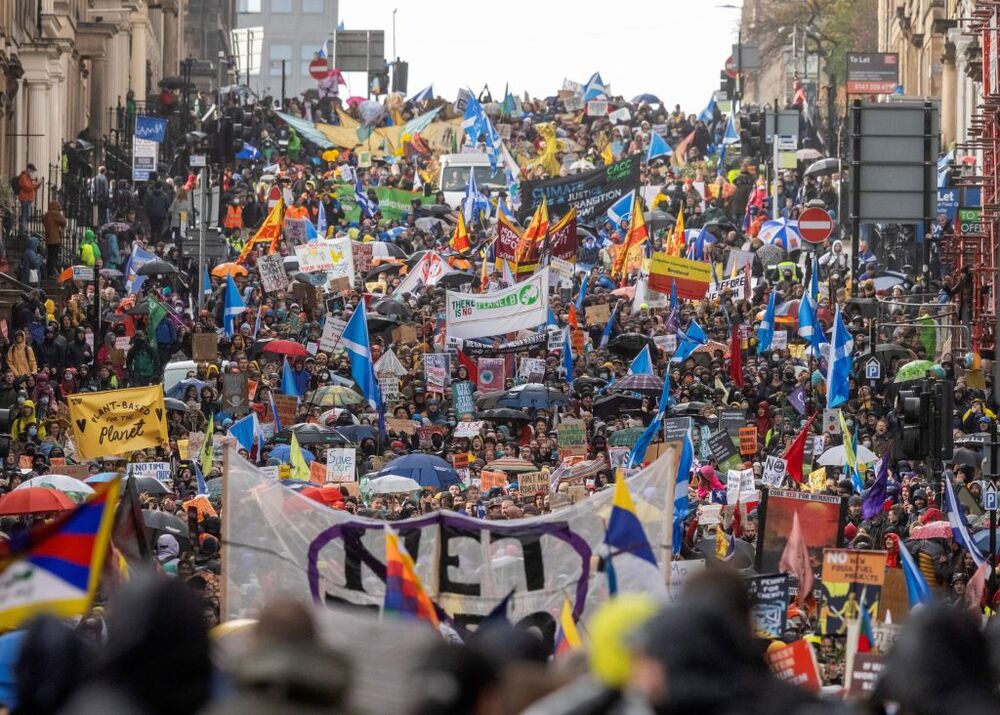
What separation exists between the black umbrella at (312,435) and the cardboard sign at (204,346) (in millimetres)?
4482

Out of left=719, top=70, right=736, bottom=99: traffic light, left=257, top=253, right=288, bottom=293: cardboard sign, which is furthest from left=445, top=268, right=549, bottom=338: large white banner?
left=719, top=70, right=736, bottom=99: traffic light

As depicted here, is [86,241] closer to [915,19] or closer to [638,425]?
[638,425]

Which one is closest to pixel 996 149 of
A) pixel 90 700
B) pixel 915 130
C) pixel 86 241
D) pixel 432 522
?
pixel 915 130

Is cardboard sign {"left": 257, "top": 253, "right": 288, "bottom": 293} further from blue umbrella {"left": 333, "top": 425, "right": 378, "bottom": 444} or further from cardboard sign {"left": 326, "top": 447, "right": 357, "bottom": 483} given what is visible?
cardboard sign {"left": 326, "top": 447, "right": 357, "bottom": 483}

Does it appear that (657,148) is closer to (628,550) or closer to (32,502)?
(32,502)

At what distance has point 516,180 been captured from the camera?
5394 centimetres

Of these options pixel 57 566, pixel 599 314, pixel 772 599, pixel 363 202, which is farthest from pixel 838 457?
pixel 363 202

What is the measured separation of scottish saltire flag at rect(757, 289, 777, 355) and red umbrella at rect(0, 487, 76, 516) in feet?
53.7

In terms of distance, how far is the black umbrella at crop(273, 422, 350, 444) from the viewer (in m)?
27.5

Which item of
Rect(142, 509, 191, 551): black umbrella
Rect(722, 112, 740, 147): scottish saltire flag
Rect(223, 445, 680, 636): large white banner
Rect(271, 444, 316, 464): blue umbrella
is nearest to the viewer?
Rect(223, 445, 680, 636): large white banner

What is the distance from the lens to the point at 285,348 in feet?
107

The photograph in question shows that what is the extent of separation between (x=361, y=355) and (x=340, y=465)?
430 centimetres

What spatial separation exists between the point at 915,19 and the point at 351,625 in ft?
184

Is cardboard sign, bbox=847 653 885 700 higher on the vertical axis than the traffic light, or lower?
lower
